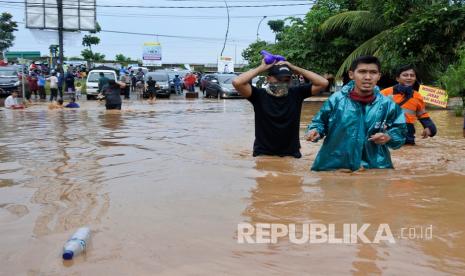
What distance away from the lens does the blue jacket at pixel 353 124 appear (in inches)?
183

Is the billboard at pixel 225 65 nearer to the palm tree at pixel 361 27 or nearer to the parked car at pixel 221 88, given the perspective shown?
the parked car at pixel 221 88

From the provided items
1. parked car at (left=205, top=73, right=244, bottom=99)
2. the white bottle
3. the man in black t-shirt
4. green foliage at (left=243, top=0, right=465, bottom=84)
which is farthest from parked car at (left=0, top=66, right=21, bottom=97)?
the white bottle

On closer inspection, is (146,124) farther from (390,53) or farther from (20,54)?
(20,54)

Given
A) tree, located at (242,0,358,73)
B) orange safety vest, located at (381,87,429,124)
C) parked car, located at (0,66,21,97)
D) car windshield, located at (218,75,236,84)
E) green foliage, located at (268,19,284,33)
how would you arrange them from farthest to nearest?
green foliage, located at (268,19,284,33) < car windshield, located at (218,75,236,84) < parked car, located at (0,66,21,97) < tree, located at (242,0,358,73) < orange safety vest, located at (381,87,429,124)

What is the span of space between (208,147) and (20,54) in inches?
836

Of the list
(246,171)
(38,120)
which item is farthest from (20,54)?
(246,171)

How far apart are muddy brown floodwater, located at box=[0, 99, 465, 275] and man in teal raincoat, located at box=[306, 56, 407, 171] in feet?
1.07

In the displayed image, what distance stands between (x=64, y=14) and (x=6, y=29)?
3243 cm

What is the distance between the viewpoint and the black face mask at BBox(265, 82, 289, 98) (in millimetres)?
5078

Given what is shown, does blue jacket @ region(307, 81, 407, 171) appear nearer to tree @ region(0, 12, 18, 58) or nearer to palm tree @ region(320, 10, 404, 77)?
palm tree @ region(320, 10, 404, 77)

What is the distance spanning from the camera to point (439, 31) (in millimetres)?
16469

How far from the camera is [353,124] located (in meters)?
4.66

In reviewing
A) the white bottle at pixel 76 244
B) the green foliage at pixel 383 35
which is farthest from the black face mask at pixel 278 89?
the green foliage at pixel 383 35

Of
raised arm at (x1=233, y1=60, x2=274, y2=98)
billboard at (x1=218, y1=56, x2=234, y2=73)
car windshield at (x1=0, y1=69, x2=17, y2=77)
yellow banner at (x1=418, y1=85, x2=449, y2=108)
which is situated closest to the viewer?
raised arm at (x1=233, y1=60, x2=274, y2=98)
